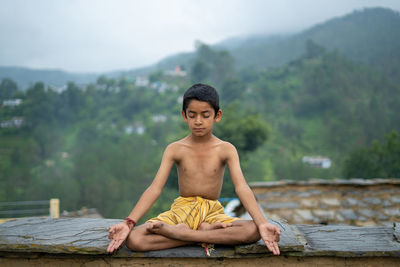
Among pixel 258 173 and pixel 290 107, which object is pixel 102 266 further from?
pixel 290 107

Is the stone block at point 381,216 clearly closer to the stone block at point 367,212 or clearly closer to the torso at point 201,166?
the stone block at point 367,212

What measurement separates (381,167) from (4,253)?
17854 millimetres

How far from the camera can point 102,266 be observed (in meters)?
2.00

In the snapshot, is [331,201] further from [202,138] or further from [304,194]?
[202,138]

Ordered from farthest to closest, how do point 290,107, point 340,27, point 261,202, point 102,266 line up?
1. point 340,27
2. point 290,107
3. point 261,202
4. point 102,266

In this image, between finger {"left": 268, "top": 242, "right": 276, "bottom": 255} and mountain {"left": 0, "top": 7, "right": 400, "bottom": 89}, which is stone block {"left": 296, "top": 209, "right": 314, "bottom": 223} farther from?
mountain {"left": 0, "top": 7, "right": 400, "bottom": 89}

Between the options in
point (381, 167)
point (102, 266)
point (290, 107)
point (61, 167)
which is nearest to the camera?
point (102, 266)

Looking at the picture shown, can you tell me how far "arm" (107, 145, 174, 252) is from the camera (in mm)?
1858

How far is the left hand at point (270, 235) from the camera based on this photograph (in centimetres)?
179

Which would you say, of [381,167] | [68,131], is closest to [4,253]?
[381,167]

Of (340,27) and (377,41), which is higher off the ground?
(340,27)

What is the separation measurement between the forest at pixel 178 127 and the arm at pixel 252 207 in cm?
1526

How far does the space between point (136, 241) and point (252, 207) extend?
0.69m

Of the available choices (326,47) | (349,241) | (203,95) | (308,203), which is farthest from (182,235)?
(326,47)
